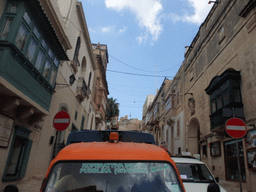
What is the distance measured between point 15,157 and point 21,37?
16.2 ft

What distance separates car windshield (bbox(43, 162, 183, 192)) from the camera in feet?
7.07

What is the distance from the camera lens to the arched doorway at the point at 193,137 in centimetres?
2022

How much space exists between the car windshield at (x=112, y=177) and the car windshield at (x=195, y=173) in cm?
353

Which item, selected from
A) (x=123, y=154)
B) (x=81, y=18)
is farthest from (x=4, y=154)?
(x=81, y=18)

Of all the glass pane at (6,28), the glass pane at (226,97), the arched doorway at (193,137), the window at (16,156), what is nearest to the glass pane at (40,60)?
the glass pane at (6,28)

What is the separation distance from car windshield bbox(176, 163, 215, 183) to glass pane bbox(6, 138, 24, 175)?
263 inches

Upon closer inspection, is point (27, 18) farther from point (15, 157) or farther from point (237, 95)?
point (237, 95)

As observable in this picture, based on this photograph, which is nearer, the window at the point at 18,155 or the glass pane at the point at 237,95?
the window at the point at 18,155

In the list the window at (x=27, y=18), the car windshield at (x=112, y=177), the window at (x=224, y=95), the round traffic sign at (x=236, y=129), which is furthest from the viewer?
the window at (x=224, y=95)

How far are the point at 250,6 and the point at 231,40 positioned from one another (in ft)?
8.64

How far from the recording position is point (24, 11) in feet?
25.2

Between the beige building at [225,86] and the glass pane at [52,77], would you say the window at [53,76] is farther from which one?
the beige building at [225,86]

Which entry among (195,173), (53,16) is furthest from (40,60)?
(195,173)

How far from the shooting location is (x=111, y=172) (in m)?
2.22
